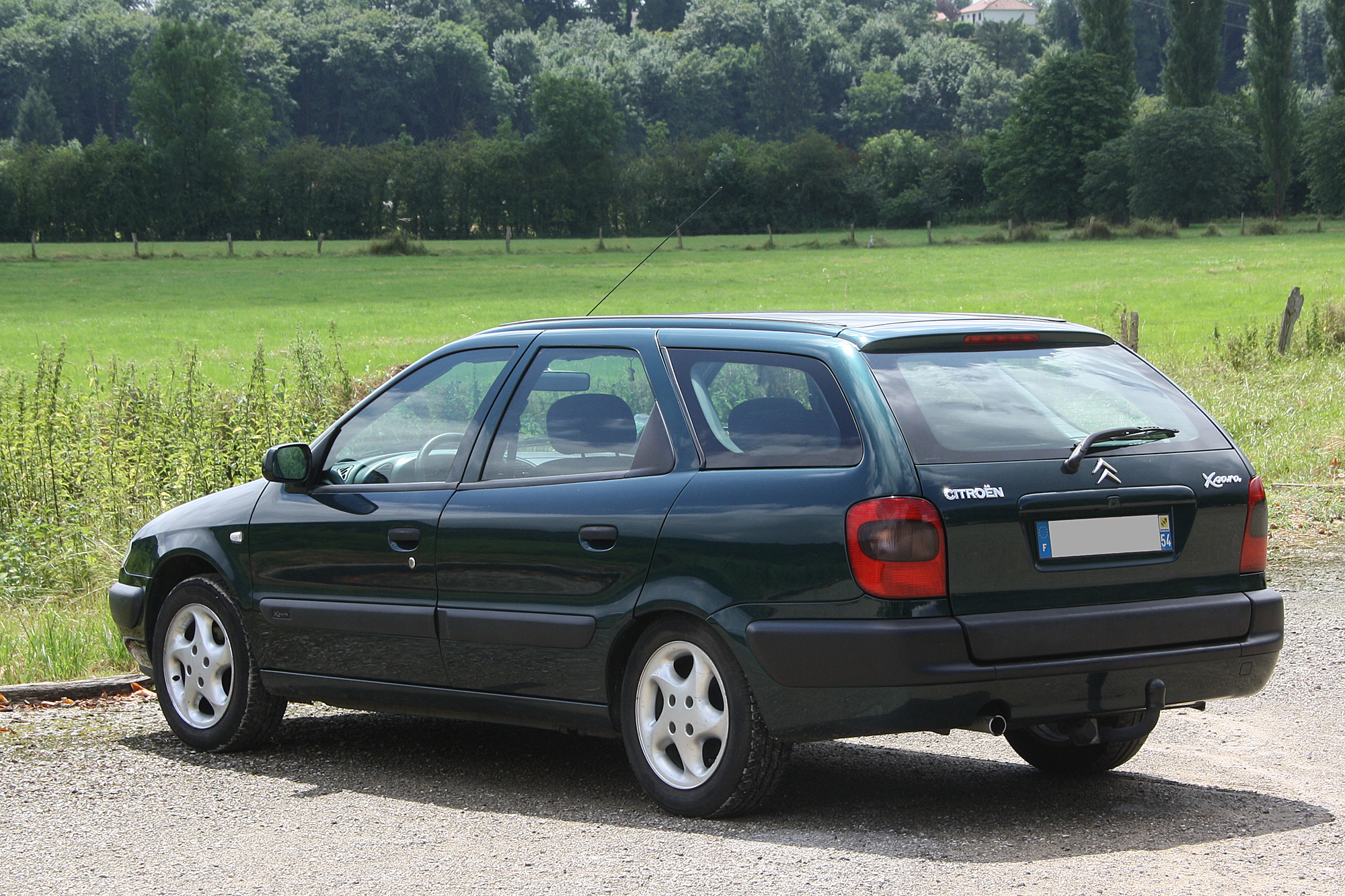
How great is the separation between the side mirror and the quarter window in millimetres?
108

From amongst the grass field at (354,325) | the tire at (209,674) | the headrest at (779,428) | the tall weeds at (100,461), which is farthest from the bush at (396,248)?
the headrest at (779,428)

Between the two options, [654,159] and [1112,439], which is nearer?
[1112,439]

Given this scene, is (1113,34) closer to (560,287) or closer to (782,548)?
(560,287)

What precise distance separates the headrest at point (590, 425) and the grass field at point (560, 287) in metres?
18.7

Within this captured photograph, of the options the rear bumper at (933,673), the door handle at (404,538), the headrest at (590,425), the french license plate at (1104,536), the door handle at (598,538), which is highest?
the headrest at (590,425)

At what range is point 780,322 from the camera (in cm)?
518

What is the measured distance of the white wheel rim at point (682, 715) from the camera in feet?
15.9

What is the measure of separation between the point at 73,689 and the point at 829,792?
3.96m

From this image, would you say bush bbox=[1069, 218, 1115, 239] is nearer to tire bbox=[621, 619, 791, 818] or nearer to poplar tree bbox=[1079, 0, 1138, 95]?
poplar tree bbox=[1079, 0, 1138, 95]

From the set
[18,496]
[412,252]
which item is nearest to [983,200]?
[412,252]

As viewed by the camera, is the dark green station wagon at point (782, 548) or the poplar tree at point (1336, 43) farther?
the poplar tree at point (1336, 43)

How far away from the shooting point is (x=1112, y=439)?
15.8ft

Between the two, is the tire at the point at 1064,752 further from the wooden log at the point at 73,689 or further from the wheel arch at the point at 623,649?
the wooden log at the point at 73,689

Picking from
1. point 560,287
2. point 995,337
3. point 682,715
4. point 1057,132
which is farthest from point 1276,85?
point 682,715
